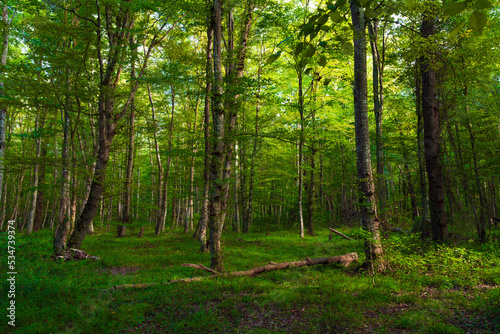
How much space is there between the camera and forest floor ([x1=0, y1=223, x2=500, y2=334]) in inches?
175

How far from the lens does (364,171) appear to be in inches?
265

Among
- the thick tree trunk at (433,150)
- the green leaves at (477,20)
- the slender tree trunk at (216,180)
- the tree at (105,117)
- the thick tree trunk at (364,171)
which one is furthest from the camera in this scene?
the tree at (105,117)

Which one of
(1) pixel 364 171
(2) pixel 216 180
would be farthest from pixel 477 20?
(2) pixel 216 180

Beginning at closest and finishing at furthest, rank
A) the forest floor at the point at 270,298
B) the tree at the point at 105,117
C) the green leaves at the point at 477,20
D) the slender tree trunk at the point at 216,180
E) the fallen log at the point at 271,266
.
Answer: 1. the green leaves at the point at 477,20
2. the forest floor at the point at 270,298
3. the fallen log at the point at 271,266
4. the slender tree trunk at the point at 216,180
5. the tree at the point at 105,117

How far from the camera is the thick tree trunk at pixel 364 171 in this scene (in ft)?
21.5

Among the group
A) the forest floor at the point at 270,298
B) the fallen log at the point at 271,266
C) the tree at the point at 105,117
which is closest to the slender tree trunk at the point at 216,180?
the fallen log at the point at 271,266

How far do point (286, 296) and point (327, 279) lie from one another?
1617mm

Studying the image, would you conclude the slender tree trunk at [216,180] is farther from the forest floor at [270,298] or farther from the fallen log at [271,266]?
the forest floor at [270,298]

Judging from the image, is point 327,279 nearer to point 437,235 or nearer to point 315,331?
point 315,331

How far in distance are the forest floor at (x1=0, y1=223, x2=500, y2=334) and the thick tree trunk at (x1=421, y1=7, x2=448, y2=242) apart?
3.60 feet

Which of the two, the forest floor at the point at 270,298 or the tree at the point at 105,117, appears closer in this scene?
the forest floor at the point at 270,298

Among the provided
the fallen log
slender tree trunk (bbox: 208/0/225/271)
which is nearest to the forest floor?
the fallen log

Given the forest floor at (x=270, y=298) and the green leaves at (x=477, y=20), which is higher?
the green leaves at (x=477, y=20)

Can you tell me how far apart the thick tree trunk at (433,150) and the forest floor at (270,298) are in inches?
43.2
